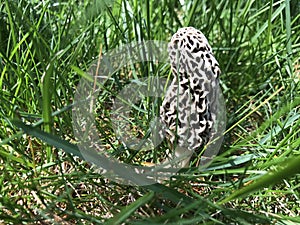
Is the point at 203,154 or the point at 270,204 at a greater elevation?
the point at 203,154

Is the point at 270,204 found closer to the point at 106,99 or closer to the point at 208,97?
the point at 208,97

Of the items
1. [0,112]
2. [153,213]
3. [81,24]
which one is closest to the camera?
[153,213]

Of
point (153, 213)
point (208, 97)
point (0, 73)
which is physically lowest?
point (153, 213)

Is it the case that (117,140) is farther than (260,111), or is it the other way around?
(260,111)

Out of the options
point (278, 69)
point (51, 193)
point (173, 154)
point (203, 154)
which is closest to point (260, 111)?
point (278, 69)

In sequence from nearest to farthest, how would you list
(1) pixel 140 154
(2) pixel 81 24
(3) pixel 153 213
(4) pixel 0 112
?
(3) pixel 153 213, (4) pixel 0 112, (1) pixel 140 154, (2) pixel 81 24

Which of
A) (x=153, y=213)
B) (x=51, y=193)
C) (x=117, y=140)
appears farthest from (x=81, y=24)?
(x=153, y=213)
